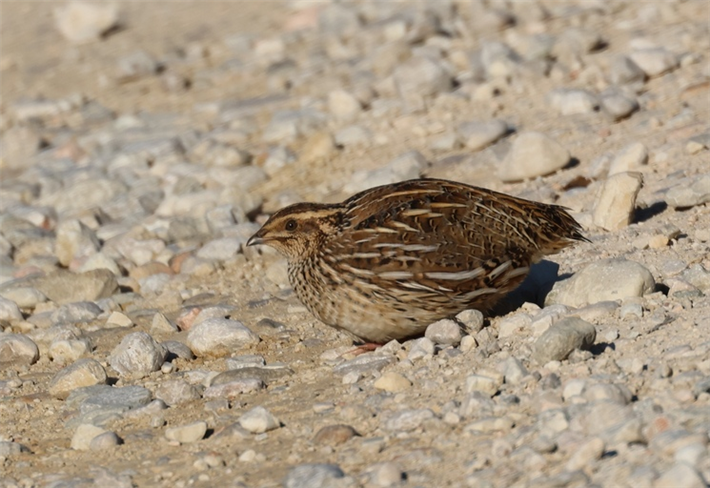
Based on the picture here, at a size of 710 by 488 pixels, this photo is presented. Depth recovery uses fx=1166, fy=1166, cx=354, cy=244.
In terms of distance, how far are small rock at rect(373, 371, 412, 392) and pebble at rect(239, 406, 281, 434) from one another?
0.56 m

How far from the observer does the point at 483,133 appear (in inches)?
397

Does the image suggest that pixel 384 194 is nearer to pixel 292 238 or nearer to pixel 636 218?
pixel 292 238

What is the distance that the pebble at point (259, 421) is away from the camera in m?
5.43

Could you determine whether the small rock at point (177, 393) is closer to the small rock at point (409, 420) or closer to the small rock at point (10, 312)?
the small rock at point (409, 420)

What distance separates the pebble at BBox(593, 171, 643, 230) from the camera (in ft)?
24.4

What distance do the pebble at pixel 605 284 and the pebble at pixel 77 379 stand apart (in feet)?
8.39

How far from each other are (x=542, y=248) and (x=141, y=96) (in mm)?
8907

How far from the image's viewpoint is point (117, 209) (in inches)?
416

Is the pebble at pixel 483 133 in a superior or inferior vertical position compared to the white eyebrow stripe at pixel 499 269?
inferior

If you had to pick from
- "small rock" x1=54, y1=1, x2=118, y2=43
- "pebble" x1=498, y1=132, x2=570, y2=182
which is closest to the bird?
"pebble" x1=498, y1=132, x2=570, y2=182

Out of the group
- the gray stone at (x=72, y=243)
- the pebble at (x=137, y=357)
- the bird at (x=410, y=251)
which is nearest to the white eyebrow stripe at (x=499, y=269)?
the bird at (x=410, y=251)

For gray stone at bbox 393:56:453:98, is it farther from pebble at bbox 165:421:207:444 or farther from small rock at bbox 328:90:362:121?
pebble at bbox 165:421:207:444

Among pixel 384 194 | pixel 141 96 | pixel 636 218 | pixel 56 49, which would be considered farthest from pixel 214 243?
pixel 56 49

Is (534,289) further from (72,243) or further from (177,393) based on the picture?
(72,243)
